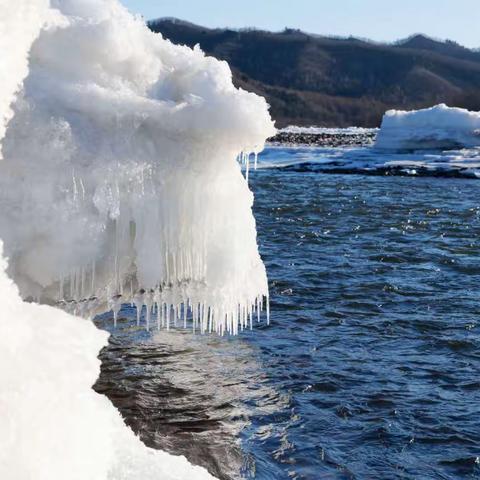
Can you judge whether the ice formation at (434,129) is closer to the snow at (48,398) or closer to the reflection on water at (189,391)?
the reflection on water at (189,391)

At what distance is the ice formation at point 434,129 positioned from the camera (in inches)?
1823

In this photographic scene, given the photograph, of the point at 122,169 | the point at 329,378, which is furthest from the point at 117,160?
the point at 329,378

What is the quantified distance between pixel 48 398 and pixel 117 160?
2441 millimetres

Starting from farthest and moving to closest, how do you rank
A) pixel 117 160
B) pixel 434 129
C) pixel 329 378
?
pixel 434 129 → pixel 329 378 → pixel 117 160

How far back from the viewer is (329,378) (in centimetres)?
944

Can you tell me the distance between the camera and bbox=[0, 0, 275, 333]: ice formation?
5000 millimetres

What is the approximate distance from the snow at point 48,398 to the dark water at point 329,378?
12.7 feet

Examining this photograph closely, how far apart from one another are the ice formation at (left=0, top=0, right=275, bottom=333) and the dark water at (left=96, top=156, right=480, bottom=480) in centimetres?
249

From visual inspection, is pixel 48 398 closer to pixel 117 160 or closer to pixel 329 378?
pixel 117 160

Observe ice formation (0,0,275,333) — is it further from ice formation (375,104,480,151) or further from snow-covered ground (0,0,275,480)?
ice formation (375,104,480,151)

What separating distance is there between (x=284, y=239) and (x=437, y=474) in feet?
40.3

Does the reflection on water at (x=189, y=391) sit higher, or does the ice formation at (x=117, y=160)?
the ice formation at (x=117, y=160)

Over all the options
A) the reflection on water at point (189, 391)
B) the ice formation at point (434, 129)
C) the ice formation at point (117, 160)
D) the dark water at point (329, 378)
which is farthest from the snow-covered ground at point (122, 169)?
the ice formation at point (434, 129)

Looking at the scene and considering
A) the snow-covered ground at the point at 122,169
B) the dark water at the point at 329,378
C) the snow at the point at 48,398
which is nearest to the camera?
the snow at the point at 48,398
